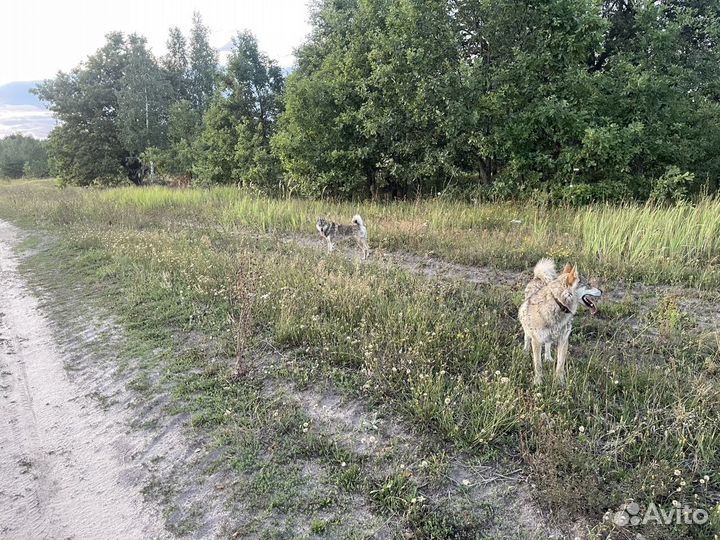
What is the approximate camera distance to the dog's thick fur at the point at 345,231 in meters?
9.16

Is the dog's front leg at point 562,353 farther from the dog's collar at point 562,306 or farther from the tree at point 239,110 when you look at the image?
the tree at point 239,110

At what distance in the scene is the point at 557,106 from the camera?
1196 cm

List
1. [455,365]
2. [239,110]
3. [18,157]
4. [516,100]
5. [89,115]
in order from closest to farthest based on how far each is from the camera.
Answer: [455,365], [516,100], [239,110], [89,115], [18,157]

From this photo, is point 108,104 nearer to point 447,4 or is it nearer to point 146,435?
point 447,4

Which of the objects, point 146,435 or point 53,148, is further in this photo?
point 53,148

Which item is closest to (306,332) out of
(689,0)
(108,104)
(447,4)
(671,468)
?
(671,468)

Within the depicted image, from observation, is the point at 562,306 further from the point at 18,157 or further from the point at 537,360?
the point at 18,157

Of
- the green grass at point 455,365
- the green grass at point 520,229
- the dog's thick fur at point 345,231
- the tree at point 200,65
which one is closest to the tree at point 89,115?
the tree at point 200,65

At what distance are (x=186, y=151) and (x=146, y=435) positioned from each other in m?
23.1

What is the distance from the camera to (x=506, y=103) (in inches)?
495

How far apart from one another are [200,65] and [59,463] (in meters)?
42.0

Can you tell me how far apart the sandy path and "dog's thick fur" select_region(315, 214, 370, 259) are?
5.31 meters

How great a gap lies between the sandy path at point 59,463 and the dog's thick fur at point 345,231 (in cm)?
531

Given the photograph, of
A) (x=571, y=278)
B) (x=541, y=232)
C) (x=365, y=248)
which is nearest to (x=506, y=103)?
(x=541, y=232)
